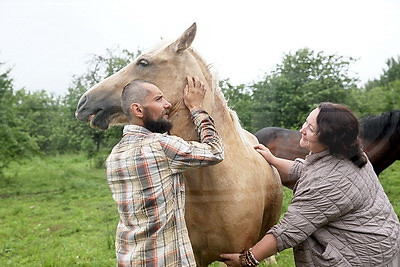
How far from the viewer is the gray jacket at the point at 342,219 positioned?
1.28m

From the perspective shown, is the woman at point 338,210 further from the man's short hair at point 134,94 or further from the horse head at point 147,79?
the man's short hair at point 134,94

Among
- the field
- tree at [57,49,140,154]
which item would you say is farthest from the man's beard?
the field

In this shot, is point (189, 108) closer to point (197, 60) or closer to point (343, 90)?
point (197, 60)

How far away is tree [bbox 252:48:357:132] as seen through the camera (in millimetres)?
2078

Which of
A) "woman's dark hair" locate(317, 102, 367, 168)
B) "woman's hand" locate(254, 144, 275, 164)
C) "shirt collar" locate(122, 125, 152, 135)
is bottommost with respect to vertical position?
"woman's hand" locate(254, 144, 275, 164)

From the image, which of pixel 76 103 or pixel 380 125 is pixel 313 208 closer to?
pixel 76 103

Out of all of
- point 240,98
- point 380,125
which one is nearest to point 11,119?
point 240,98

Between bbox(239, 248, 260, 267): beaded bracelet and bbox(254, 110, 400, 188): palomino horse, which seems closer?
bbox(239, 248, 260, 267): beaded bracelet

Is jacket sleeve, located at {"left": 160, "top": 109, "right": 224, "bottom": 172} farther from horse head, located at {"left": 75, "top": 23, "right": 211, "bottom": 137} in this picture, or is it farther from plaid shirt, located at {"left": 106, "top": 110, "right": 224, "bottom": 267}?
horse head, located at {"left": 75, "top": 23, "right": 211, "bottom": 137}

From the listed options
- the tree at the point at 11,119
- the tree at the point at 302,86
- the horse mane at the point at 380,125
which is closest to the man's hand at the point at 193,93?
the tree at the point at 302,86

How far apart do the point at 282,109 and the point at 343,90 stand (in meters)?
0.34

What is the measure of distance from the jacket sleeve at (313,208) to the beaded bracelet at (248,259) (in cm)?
12

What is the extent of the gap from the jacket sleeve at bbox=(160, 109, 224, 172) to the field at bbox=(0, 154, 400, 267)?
1.16 m

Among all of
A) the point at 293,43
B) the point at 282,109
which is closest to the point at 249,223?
the point at 282,109
